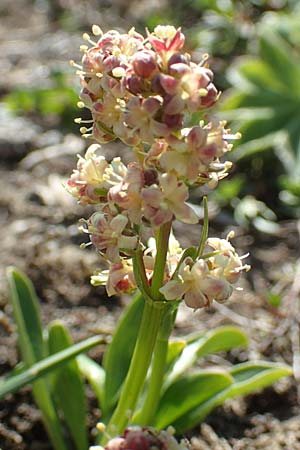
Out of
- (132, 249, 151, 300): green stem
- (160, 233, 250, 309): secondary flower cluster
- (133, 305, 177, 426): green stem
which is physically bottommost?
(133, 305, 177, 426): green stem

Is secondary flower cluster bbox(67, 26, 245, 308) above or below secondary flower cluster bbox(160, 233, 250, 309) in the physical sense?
above

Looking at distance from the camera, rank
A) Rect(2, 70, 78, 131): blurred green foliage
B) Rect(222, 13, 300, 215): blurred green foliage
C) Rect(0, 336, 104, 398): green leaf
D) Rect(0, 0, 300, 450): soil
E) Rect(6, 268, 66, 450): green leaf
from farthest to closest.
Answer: Rect(2, 70, 78, 131): blurred green foliage
Rect(222, 13, 300, 215): blurred green foliage
Rect(0, 0, 300, 450): soil
Rect(6, 268, 66, 450): green leaf
Rect(0, 336, 104, 398): green leaf

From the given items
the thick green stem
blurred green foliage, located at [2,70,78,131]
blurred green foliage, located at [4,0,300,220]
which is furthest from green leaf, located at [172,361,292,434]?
blurred green foliage, located at [2,70,78,131]

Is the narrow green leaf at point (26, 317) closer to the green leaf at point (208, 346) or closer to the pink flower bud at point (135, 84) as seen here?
the green leaf at point (208, 346)

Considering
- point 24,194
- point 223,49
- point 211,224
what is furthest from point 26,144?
point 223,49

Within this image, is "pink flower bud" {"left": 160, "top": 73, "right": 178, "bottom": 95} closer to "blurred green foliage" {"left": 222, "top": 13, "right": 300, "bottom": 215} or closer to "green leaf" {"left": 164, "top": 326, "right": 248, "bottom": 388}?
"green leaf" {"left": 164, "top": 326, "right": 248, "bottom": 388}

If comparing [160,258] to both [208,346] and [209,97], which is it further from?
[208,346]

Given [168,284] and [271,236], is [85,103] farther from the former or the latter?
[271,236]
